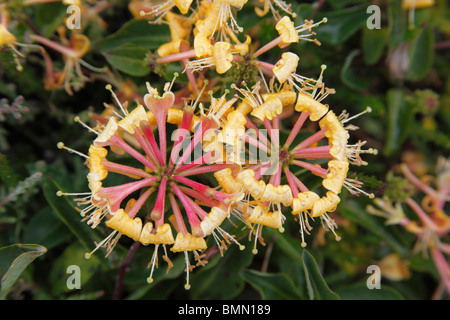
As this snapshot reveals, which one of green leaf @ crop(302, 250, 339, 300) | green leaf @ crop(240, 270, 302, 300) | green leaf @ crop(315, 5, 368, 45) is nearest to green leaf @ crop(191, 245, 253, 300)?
green leaf @ crop(240, 270, 302, 300)

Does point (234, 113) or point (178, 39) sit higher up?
point (178, 39)

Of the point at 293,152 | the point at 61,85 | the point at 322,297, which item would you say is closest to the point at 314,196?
the point at 293,152

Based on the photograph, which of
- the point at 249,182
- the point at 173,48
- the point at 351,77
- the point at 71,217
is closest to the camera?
the point at 249,182

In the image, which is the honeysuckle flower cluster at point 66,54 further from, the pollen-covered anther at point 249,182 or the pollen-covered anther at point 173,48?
the pollen-covered anther at point 249,182

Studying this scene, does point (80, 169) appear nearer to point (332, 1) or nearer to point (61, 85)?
point (61, 85)

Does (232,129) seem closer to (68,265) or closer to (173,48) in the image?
(173,48)

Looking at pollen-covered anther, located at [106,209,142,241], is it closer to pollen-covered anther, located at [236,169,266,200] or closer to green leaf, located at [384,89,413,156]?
pollen-covered anther, located at [236,169,266,200]

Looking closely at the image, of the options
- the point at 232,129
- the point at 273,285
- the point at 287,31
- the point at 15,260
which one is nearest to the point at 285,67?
Answer: the point at 287,31
